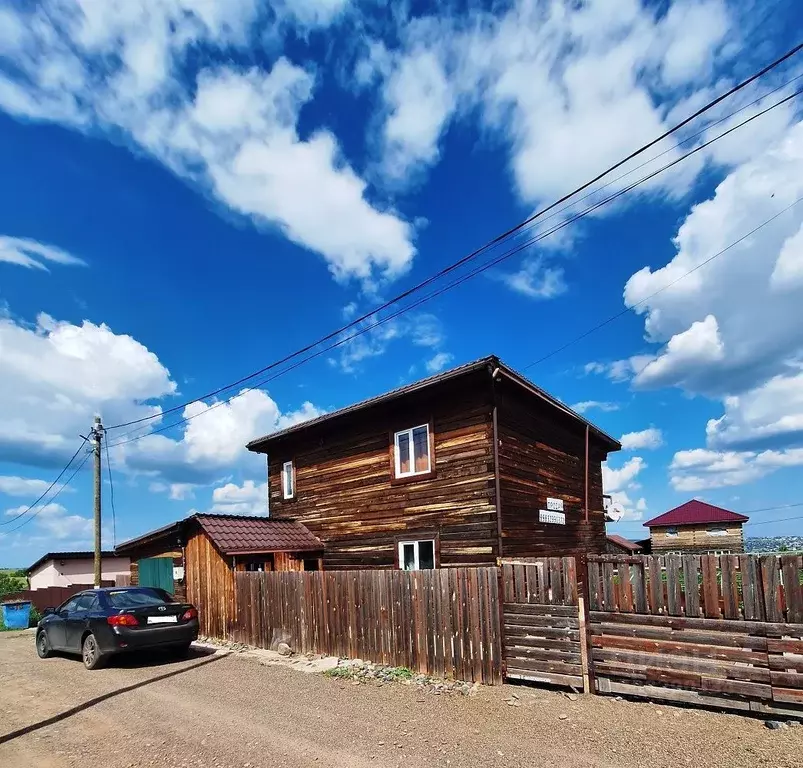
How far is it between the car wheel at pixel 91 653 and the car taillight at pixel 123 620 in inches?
21.9

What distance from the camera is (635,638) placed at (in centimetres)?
752

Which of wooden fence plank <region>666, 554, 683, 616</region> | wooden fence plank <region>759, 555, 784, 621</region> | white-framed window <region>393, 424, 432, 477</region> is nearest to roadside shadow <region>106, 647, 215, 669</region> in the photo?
white-framed window <region>393, 424, 432, 477</region>

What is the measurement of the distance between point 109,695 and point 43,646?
500cm

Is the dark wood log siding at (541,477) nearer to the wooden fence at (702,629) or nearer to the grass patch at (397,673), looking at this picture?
the grass patch at (397,673)

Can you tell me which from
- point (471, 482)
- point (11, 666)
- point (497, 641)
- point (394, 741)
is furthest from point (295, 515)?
point (394, 741)

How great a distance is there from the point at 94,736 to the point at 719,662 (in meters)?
7.22

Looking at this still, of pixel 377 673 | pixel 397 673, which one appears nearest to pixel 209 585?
pixel 377 673

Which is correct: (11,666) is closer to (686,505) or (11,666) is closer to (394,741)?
(394,741)

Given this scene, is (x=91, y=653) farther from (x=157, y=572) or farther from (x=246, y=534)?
(x=157, y=572)

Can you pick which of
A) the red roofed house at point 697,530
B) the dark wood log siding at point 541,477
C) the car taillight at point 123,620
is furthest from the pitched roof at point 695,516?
the car taillight at point 123,620

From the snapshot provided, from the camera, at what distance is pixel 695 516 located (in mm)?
42812

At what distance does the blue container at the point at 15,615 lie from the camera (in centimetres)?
2014

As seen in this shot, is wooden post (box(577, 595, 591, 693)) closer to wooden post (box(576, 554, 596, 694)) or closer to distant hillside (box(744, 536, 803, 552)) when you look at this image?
wooden post (box(576, 554, 596, 694))

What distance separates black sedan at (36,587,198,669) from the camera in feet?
33.8
